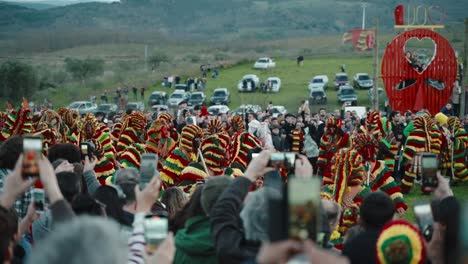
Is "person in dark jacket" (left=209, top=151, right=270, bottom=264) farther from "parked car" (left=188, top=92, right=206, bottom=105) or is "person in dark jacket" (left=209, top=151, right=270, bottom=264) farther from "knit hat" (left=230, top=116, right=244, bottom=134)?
"parked car" (left=188, top=92, right=206, bottom=105)

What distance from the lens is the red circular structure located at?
3262 centimetres

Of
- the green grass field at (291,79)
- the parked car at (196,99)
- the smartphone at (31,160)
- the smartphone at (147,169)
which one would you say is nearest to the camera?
the smartphone at (31,160)

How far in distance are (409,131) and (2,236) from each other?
16.9 m

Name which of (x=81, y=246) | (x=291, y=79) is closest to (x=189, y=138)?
(x=81, y=246)

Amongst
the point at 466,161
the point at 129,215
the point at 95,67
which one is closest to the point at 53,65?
the point at 95,67

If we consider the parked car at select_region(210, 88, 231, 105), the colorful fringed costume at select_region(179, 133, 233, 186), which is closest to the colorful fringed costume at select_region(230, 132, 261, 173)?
the colorful fringed costume at select_region(179, 133, 233, 186)

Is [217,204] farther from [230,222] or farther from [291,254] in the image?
[291,254]

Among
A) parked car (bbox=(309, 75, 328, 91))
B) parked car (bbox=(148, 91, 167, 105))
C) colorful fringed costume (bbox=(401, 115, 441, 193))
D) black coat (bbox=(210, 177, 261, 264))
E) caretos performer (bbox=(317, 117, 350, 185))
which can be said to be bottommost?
parked car (bbox=(148, 91, 167, 105))

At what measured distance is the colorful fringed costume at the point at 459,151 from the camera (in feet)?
71.4

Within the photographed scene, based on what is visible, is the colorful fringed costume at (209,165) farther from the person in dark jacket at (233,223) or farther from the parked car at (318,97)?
the parked car at (318,97)

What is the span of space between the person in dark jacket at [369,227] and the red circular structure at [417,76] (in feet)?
86.2

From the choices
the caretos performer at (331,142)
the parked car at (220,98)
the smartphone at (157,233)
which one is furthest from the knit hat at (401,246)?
the parked car at (220,98)

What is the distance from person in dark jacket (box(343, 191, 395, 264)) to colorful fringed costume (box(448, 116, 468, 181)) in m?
15.6

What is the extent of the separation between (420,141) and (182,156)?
25.5 feet
